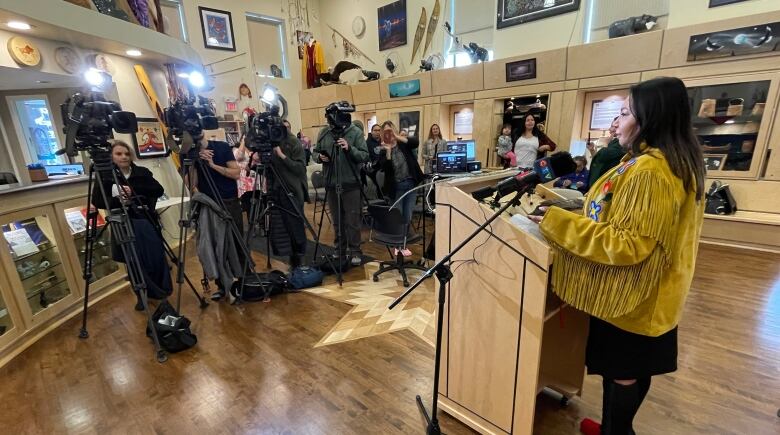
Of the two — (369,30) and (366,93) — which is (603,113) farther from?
(369,30)

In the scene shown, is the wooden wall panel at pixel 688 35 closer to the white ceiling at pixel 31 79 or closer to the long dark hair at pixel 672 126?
the long dark hair at pixel 672 126

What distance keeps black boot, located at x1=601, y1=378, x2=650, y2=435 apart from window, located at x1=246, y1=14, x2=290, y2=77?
842 centimetres

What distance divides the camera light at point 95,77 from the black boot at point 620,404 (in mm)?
5114

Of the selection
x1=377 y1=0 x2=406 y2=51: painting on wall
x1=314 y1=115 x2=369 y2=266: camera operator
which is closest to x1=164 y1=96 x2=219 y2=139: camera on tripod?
x1=314 y1=115 x2=369 y2=266: camera operator

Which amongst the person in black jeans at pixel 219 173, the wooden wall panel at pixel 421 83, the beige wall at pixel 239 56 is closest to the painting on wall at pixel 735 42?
the wooden wall panel at pixel 421 83

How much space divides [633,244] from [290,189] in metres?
2.82

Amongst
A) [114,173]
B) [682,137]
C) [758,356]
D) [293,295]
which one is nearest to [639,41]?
[758,356]

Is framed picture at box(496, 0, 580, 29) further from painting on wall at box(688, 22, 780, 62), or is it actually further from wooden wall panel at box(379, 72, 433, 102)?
painting on wall at box(688, 22, 780, 62)

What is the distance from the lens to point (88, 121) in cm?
202

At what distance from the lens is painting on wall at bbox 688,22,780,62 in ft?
10.8

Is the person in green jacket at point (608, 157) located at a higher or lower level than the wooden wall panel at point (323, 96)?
lower

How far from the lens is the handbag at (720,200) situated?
3.78m

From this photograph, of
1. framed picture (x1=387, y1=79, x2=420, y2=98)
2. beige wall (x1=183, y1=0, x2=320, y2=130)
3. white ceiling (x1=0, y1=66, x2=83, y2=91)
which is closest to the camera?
white ceiling (x1=0, y1=66, x2=83, y2=91)

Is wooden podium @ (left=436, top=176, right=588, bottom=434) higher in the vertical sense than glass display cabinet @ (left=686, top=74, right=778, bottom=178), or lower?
lower
